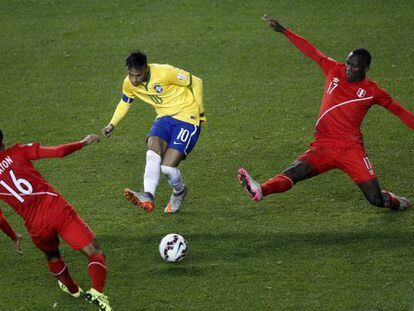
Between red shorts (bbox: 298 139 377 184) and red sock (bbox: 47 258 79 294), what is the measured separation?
3.47 metres

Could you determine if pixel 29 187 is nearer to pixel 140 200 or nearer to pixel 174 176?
pixel 140 200

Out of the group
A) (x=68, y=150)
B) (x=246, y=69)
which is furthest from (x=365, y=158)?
(x=246, y=69)

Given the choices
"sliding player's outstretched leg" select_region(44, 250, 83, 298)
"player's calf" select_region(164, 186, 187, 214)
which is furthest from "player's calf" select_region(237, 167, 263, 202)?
"sliding player's outstretched leg" select_region(44, 250, 83, 298)

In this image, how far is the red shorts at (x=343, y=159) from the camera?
11.2 meters

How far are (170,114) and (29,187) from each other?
300 centimetres

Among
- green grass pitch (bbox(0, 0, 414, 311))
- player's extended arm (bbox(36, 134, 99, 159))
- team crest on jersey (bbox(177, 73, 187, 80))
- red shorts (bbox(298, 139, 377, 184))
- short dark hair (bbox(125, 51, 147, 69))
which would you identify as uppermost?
short dark hair (bbox(125, 51, 147, 69))

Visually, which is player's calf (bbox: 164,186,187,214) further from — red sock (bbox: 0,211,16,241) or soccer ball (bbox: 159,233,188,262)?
red sock (bbox: 0,211,16,241)

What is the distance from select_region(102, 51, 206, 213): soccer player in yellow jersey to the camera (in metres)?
11.7

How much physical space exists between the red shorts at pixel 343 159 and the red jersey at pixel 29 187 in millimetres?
3380

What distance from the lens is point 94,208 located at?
12375 millimetres

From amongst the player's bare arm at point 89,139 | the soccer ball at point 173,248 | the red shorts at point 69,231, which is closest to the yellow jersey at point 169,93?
the soccer ball at point 173,248

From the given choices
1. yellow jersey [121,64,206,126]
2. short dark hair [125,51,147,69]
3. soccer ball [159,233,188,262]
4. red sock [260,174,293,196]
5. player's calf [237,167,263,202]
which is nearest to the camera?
soccer ball [159,233,188,262]

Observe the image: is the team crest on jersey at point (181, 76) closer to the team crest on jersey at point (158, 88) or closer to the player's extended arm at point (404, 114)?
the team crest on jersey at point (158, 88)

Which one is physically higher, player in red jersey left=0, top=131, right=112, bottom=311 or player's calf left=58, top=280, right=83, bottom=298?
player in red jersey left=0, top=131, right=112, bottom=311
